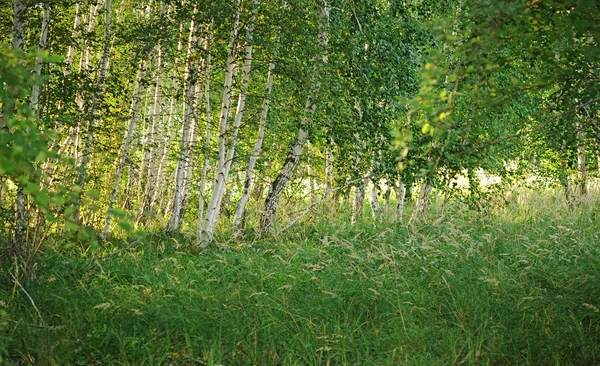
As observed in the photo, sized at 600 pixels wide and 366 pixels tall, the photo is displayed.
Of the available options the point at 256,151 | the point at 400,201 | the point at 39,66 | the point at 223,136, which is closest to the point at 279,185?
the point at 256,151

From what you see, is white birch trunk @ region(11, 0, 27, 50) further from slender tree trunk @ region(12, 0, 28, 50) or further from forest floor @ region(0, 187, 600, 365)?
forest floor @ region(0, 187, 600, 365)

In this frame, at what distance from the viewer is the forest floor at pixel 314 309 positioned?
5656mm

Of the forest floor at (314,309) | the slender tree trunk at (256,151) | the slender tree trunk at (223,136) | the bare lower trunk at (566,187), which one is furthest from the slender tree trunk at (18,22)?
the bare lower trunk at (566,187)

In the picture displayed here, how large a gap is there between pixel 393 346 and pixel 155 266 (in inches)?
138

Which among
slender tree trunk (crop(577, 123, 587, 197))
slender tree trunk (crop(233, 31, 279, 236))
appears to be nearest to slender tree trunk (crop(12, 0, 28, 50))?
slender tree trunk (crop(233, 31, 279, 236))

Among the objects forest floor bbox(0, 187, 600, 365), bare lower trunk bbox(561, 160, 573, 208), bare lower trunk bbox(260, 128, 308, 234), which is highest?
bare lower trunk bbox(561, 160, 573, 208)

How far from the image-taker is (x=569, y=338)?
19.2 ft

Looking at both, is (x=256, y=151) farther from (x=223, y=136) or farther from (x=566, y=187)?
(x=566, y=187)

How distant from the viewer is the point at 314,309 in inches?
257

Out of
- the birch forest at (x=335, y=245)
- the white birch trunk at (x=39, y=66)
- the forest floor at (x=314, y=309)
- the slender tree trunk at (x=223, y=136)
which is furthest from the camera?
the slender tree trunk at (x=223, y=136)

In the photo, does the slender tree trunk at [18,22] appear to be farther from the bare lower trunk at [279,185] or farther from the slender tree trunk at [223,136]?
the bare lower trunk at [279,185]

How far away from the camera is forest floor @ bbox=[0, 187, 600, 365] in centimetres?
566

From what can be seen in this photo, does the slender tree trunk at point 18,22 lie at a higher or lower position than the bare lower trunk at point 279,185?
higher

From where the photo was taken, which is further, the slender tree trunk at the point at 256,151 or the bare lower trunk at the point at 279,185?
the bare lower trunk at the point at 279,185
